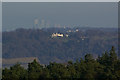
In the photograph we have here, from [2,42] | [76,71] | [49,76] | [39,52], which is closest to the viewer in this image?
[49,76]

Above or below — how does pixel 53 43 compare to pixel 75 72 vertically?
above

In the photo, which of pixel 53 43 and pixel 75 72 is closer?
pixel 75 72

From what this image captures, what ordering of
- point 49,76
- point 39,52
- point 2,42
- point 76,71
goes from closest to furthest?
point 49,76
point 76,71
point 2,42
point 39,52

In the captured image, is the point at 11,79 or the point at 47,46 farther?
the point at 47,46

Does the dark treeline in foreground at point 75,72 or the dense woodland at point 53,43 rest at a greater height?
the dense woodland at point 53,43

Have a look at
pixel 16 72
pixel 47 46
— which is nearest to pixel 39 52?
pixel 47 46

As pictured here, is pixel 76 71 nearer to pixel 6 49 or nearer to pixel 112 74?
pixel 112 74

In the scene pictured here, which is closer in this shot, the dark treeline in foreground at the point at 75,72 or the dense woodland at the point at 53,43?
the dark treeline in foreground at the point at 75,72

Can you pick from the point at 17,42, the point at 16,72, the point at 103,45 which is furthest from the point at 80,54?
the point at 16,72
